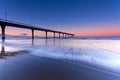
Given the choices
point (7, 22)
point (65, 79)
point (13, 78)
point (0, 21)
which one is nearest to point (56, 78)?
point (65, 79)

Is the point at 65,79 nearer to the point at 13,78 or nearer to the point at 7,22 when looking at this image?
the point at 13,78

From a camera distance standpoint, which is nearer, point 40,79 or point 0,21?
point 40,79

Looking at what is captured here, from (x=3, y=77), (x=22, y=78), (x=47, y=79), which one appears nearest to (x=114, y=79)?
(x=47, y=79)

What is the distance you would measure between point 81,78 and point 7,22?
3426 centimetres

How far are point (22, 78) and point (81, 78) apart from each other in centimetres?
204

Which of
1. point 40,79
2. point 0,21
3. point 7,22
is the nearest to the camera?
point 40,79

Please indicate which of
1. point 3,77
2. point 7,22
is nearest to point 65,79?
point 3,77

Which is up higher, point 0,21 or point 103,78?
point 0,21

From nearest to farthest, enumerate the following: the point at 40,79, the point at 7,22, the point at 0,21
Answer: the point at 40,79, the point at 0,21, the point at 7,22

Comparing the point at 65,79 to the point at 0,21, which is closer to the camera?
the point at 65,79

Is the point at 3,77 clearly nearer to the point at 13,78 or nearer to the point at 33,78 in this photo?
the point at 13,78

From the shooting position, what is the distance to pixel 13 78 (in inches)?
192

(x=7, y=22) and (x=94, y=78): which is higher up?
(x=7, y=22)

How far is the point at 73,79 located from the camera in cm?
487
